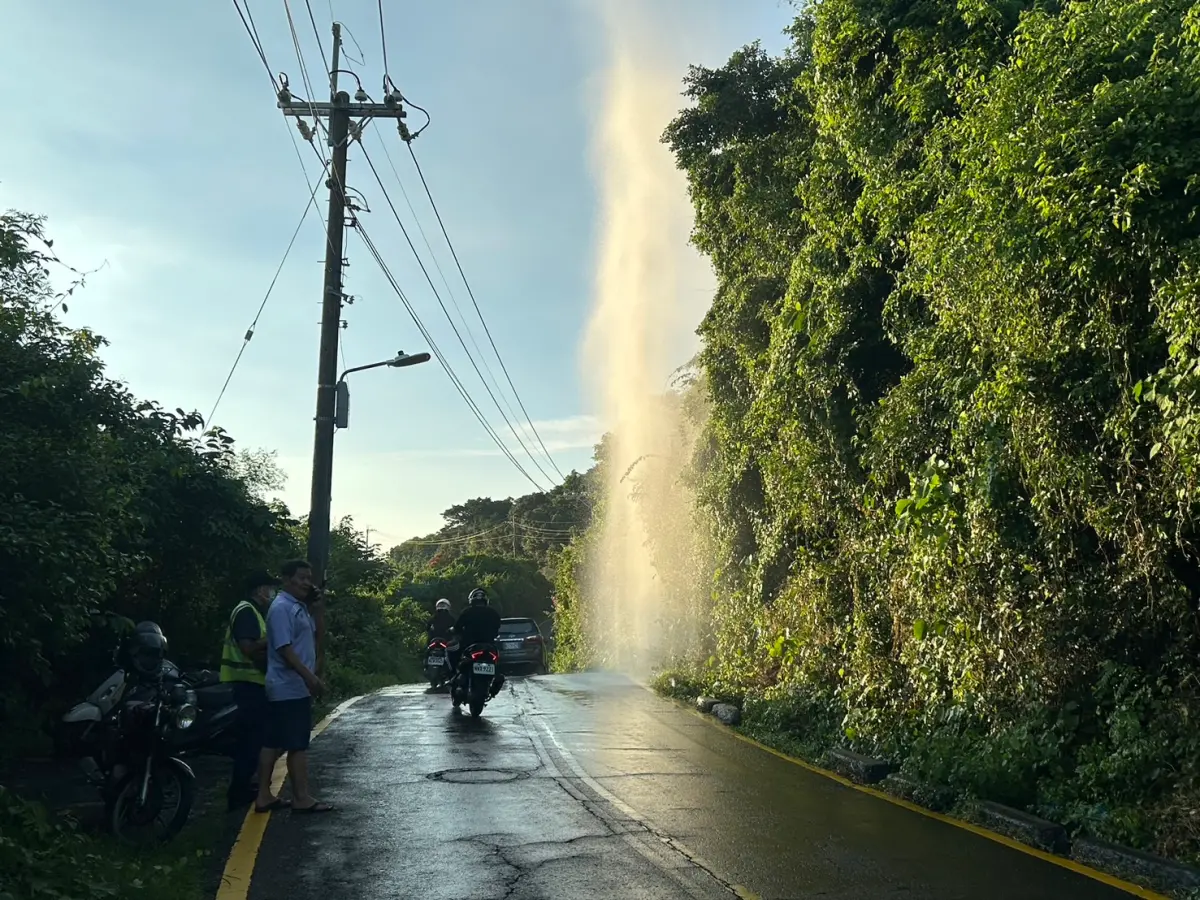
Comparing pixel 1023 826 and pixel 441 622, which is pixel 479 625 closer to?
pixel 441 622

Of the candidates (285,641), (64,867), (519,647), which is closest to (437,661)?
(519,647)

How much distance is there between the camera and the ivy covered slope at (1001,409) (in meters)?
7.57

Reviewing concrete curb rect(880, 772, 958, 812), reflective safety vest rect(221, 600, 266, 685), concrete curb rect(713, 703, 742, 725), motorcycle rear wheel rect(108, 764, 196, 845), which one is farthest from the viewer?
concrete curb rect(713, 703, 742, 725)

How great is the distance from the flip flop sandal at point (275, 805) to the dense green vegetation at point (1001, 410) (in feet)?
16.9

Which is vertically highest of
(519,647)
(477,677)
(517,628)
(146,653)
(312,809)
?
(517,628)

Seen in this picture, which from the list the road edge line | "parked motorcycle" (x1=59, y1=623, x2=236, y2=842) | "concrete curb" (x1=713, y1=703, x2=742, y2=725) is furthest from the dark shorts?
"concrete curb" (x1=713, y1=703, x2=742, y2=725)

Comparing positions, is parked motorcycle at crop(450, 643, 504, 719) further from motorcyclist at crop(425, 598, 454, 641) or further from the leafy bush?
the leafy bush

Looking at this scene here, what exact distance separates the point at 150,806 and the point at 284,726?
1.15 meters

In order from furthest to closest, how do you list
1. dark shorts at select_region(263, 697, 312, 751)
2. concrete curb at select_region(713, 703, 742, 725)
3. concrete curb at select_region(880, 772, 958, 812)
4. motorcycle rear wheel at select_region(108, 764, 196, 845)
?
1. concrete curb at select_region(713, 703, 742, 725)
2. concrete curb at select_region(880, 772, 958, 812)
3. dark shorts at select_region(263, 697, 312, 751)
4. motorcycle rear wheel at select_region(108, 764, 196, 845)

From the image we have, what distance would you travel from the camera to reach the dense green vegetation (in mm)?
7570

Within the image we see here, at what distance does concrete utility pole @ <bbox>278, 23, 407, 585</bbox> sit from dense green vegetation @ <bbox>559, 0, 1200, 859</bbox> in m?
6.76

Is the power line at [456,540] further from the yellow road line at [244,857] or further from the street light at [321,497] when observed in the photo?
the yellow road line at [244,857]

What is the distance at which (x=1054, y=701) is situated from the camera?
8.93 metres

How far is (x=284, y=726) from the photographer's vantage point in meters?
8.11
